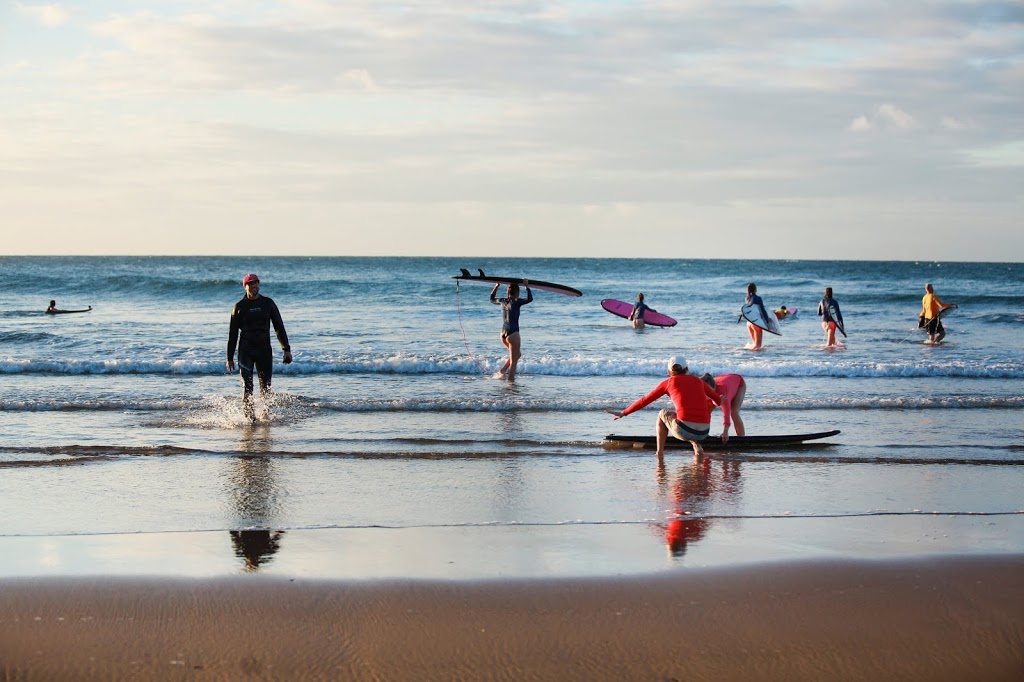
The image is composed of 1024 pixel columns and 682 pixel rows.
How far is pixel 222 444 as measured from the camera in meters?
10.5

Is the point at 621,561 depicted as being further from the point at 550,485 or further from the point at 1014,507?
the point at 1014,507

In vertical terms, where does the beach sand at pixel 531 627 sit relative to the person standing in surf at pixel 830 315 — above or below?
below

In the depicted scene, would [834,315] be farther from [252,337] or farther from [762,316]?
[252,337]

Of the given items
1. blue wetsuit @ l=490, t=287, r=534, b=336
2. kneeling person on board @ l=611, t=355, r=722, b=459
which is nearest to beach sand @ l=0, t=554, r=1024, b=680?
kneeling person on board @ l=611, t=355, r=722, b=459

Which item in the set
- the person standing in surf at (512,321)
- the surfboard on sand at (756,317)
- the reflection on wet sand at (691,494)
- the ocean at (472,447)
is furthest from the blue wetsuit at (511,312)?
the surfboard on sand at (756,317)

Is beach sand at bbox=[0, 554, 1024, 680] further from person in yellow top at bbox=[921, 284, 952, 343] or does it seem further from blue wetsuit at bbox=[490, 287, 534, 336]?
person in yellow top at bbox=[921, 284, 952, 343]

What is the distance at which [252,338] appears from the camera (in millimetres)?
12195

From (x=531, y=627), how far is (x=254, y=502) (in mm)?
3488

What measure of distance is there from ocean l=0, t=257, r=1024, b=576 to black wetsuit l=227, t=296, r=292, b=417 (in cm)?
55

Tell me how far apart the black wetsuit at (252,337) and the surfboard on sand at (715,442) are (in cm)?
434

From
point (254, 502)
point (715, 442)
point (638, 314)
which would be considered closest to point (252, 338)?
point (254, 502)

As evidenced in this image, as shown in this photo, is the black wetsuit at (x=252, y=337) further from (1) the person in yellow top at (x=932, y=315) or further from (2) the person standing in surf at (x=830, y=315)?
(1) the person in yellow top at (x=932, y=315)

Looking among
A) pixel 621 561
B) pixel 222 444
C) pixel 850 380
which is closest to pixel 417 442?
pixel 222 444

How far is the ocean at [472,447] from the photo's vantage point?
23.4 ft
